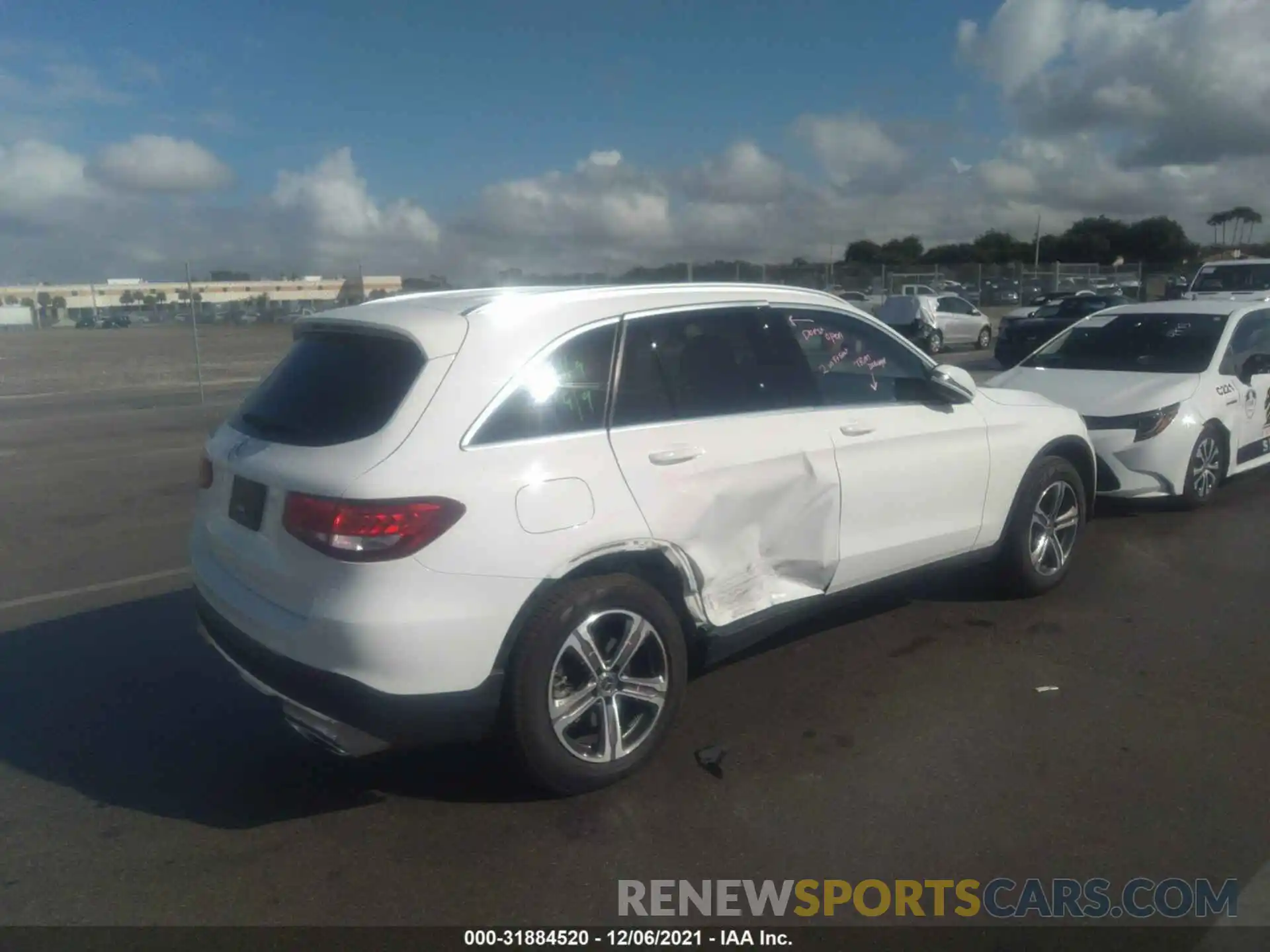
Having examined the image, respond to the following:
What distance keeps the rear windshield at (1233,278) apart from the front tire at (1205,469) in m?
11.6

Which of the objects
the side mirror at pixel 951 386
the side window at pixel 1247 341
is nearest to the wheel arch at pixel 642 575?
the side mirror at pixel 951 386

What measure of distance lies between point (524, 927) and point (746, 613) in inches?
63.7

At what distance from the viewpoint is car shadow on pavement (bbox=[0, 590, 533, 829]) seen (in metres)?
3.92

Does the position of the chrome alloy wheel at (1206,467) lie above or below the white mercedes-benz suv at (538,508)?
below

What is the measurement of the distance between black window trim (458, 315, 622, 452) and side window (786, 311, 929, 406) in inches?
42.6

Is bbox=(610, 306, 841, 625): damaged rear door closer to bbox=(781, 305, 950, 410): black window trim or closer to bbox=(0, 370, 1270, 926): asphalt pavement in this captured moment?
bbox=(781, 305, 950, 410): black window trim

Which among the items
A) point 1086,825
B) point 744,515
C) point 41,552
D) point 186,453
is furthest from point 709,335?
point 186,453

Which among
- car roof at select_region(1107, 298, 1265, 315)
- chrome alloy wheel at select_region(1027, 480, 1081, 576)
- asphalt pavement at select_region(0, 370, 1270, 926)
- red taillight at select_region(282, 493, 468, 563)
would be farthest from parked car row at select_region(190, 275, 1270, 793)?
car roof at select_region(1107, 298, 1265, 315)

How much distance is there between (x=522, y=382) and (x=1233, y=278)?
18771 mm

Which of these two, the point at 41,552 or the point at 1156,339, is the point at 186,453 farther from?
the point at 1156,339

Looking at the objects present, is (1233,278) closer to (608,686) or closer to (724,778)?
(724,778)

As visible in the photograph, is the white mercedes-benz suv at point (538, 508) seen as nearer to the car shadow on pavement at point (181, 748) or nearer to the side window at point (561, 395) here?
the side window at point (561, 395)

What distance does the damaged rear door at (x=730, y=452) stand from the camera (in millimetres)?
4000

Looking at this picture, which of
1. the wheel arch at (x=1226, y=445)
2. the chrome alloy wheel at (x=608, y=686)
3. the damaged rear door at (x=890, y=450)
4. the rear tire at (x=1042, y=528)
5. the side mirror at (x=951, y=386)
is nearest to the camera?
the chrome alloy wheel at (x=608, y=686)
